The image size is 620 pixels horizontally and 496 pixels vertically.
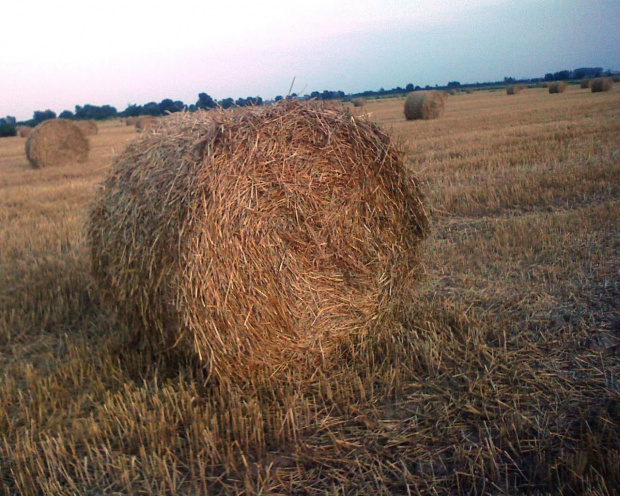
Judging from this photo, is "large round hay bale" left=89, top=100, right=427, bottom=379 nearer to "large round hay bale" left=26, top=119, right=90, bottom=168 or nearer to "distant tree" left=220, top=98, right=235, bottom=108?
"distant tree" left=220, top=98, right=235, bottom=108

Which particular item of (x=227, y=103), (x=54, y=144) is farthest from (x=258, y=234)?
(x=54, y=144)

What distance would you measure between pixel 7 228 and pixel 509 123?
47.8 feet

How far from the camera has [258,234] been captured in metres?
3.54

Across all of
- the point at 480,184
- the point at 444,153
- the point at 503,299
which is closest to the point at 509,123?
the point at 444,153

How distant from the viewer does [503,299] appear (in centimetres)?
428

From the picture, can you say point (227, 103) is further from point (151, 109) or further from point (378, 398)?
point (151, 109)

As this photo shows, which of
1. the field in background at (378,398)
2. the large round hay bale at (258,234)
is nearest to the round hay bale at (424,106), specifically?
the field in background at (378,398)

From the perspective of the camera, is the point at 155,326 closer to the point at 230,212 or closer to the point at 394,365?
the point at 230,212

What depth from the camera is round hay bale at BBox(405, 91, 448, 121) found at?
22.8 meters

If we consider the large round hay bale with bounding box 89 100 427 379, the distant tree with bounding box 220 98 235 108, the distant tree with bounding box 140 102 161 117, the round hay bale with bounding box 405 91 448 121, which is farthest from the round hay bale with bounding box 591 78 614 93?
the distant tree with bounding box 220 98 235 108

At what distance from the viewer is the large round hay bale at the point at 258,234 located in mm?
3301

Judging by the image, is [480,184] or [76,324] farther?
[480,184]

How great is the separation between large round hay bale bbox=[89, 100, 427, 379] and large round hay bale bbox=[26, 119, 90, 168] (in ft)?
40.9

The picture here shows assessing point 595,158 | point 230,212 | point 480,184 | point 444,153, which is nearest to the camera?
point 230,212
